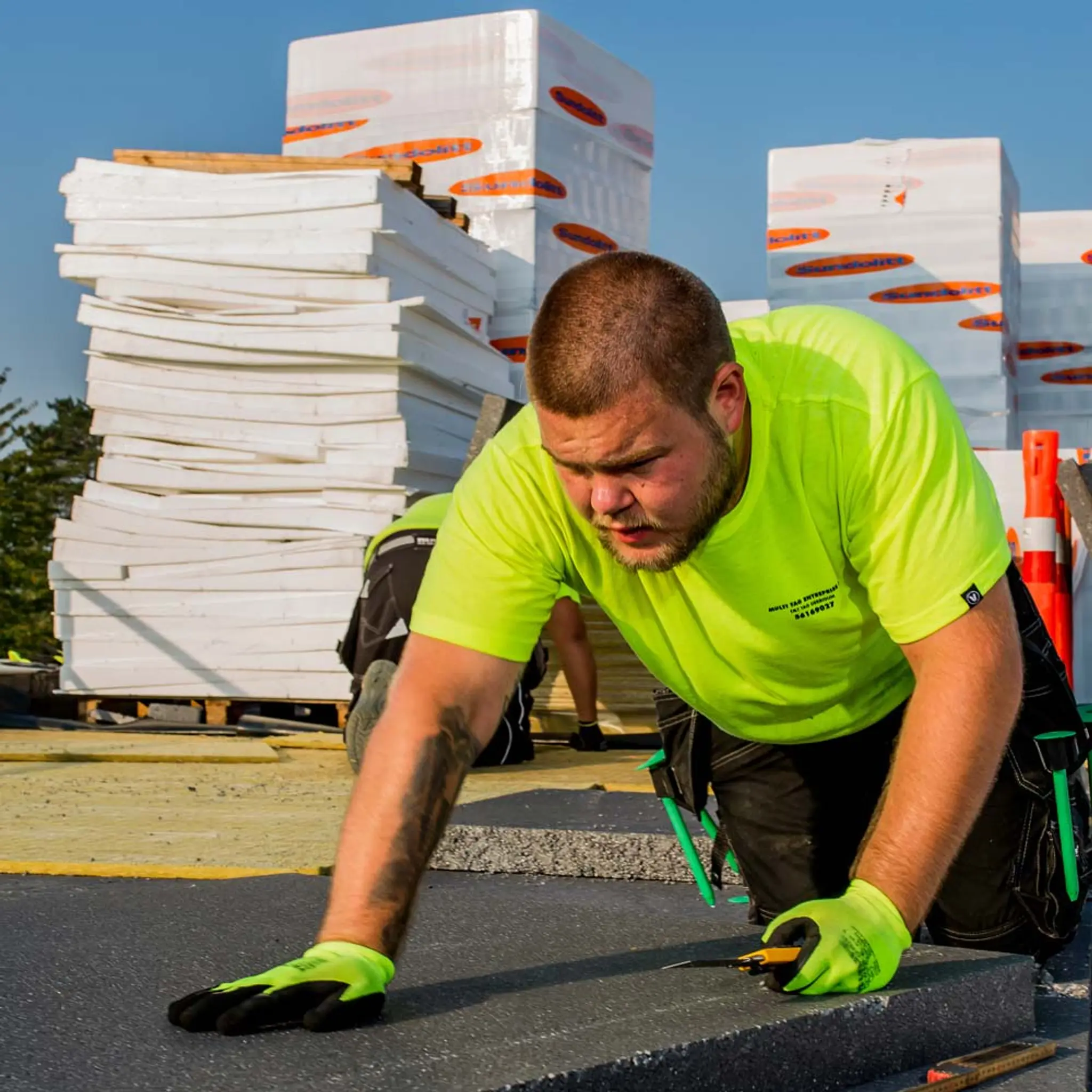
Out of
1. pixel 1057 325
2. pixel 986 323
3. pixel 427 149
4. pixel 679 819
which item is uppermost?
pixel 427 149

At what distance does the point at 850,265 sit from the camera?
883 centimetres

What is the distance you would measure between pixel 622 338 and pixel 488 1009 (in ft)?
3.29

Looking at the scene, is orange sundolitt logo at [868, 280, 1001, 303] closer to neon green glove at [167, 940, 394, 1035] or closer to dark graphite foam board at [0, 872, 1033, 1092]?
dark graphite foam board at [0, 872, 1033, 1092]

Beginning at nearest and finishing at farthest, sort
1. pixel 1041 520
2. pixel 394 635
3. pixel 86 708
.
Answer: pixel 1041 520 < pixel 394 635 < pixel 86 708

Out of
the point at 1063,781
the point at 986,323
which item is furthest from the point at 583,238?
→ the point at 1063,781

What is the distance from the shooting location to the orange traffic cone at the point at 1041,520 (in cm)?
585

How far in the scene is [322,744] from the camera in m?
7.01

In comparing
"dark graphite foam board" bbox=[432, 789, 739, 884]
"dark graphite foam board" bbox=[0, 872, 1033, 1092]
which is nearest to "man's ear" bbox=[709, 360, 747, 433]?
"dark graphite foam board" bbox=[0, 872, 1033, 1092]

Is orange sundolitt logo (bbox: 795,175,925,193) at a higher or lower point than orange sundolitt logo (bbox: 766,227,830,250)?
higher

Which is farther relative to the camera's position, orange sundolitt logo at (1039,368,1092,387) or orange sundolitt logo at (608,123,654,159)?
orange sundolitt logo at (1039,368,1092,387)

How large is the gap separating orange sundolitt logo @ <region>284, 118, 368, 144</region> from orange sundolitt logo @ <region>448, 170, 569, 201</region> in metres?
0.73

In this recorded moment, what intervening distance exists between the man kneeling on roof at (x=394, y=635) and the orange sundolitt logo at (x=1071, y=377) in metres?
4.20

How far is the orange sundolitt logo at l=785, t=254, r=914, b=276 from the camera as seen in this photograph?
8712mm

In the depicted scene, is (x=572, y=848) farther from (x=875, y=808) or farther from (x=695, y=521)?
(x=695, y=521)
